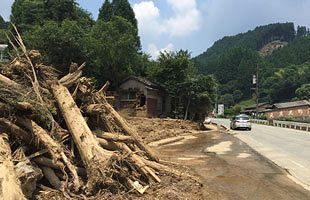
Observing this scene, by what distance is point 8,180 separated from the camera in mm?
7809

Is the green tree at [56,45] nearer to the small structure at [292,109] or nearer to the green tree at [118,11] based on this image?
the green tree at [118,11]

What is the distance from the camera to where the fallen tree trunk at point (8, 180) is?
747 centimetres

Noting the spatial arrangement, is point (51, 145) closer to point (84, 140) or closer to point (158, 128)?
point (84, 140)

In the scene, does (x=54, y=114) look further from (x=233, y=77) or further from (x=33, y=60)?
(x=233, y=77)

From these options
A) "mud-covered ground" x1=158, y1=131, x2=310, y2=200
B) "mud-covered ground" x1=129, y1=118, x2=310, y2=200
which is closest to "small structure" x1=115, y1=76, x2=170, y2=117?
"mud-covered ground" x1=129, y1=118, x2=310, y2=200

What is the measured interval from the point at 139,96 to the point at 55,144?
31640 mm

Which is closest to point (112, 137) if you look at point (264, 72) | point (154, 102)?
point (154, 102)

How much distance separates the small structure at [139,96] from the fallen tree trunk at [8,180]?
1264 inches

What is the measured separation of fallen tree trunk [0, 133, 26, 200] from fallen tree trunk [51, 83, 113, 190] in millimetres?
1636

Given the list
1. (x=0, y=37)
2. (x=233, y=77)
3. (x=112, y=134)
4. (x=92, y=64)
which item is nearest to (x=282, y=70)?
(x=233, y=77)

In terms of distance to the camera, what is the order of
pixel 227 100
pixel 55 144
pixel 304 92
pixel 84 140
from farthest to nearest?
pixel 227 100 < pixel 304 92 < pixel 84 140 < pixel 55 144

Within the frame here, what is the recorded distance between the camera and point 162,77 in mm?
44406

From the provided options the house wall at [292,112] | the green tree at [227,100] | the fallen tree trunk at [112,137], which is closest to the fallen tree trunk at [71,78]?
the fallen tree trunk at [112,137]

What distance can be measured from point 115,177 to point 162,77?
34909mm
